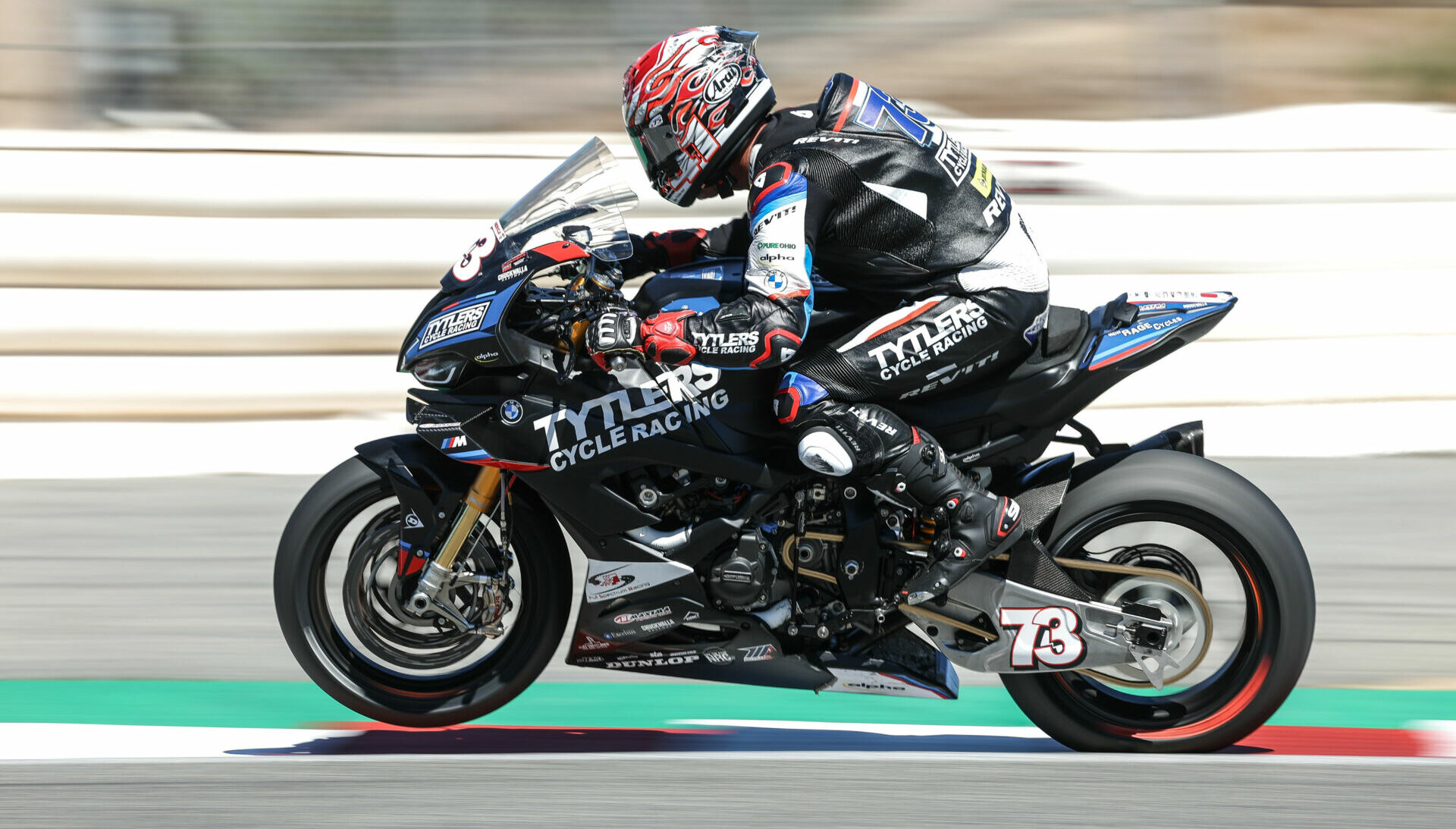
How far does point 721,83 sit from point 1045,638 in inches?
62.2

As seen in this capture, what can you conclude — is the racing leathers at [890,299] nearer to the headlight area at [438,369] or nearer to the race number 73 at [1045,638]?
the race number 73 at [1045,638]

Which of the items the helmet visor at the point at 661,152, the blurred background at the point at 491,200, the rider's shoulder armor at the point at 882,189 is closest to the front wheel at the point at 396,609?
the helmet visor at the point at 661,152

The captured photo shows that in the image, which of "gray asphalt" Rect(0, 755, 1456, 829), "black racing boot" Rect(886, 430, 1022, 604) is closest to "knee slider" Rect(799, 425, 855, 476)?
"black racing boot" Rect(886, 430, 1022, 604)

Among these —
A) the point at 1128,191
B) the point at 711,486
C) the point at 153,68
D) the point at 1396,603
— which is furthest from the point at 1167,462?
the point at 153,68

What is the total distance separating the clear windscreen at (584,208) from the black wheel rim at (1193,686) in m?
1.36

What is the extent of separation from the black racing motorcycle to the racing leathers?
0.09 meters

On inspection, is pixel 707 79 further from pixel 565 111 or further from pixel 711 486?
pixel 565 111

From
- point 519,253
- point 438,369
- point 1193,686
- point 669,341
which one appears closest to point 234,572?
point 438,369

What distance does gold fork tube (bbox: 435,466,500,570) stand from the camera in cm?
380

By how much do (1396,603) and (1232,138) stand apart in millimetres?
2568

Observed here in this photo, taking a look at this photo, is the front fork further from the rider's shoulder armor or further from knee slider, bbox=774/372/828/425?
the rider's shoulder armor

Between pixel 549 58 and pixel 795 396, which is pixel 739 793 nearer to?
pixel 795 396

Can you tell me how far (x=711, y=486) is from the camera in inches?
149

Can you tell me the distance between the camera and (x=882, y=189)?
3.61 m
